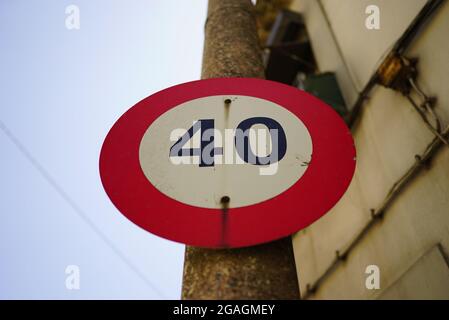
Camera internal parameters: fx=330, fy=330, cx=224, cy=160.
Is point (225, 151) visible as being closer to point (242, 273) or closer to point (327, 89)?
point (242, 273)

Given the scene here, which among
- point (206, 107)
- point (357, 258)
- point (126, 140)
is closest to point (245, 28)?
point (206, 107)

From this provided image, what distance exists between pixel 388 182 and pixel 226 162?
200cm

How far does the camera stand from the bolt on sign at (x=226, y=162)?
0.94m

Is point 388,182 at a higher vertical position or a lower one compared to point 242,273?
lower

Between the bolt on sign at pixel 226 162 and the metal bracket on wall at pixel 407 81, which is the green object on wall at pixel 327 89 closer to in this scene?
the metal bracket on wall at pixel 407 81

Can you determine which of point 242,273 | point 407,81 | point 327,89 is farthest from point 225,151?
point 327,89

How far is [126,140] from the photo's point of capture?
119cm

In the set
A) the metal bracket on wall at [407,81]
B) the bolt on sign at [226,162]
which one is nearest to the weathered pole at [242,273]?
the bolt on sign at [226,162]

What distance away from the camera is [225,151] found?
1096 mm

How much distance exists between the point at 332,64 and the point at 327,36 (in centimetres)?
43

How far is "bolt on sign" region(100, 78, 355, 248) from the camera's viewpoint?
936 millimetres

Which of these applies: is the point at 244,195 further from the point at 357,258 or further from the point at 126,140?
the point at 357,258

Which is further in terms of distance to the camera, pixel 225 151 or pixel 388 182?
pixel 388 182

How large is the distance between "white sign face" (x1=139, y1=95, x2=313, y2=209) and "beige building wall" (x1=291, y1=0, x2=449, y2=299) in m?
1.38
